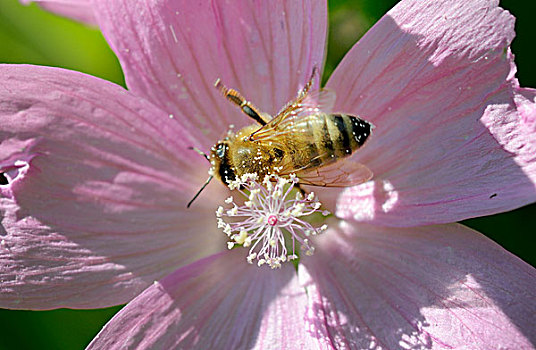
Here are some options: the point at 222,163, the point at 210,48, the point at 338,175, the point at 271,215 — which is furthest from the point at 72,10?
the point at 338,175

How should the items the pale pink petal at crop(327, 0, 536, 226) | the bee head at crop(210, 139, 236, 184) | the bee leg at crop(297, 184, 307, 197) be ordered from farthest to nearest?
the bee leg at crop(297, 184, 307, 197) → the bee head at crop(210, 139, 236, 184) → the pale pink petal at crop(327, 0, 536, 226)

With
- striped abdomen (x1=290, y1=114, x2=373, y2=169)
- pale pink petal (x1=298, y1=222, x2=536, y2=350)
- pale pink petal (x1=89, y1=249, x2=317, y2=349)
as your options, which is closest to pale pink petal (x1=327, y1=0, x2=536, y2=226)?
pale pink petal (x1=298, y1=222, x2=536, y2=350)

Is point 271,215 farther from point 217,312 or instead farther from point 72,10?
point 72,10

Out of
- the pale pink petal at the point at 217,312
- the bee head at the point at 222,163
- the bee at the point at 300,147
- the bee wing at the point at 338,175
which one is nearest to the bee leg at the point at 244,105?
the bee at the point at 300,147

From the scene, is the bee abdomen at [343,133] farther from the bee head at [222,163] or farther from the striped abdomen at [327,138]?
the bee head at [222,163]

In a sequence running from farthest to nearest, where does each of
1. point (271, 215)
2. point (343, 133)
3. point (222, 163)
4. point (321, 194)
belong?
point (321, 194) → point (271, 215) → point (222, 163) → point (343, 133)

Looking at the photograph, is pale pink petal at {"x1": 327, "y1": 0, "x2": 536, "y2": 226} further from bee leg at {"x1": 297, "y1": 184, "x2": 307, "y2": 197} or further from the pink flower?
bee leg at {"x1": 297, "y1": 184, "x2": 307, "y2": 197}
